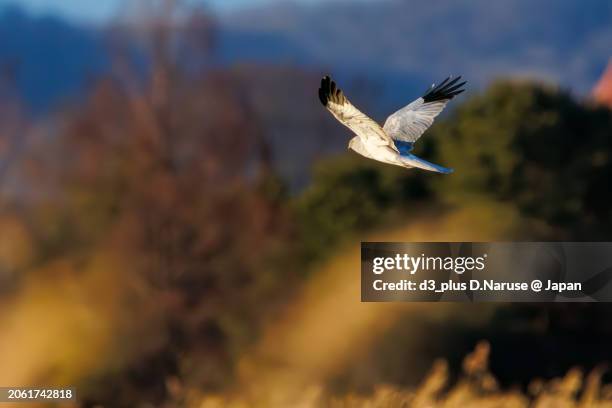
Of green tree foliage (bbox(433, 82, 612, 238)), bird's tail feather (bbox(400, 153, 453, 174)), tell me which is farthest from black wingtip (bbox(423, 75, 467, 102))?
green tree foliage (bbox(433, 82, 612, 238))

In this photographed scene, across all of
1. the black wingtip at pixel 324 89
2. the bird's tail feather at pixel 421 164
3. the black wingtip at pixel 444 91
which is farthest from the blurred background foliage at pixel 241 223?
the bird's tail feather at pixel 421 164

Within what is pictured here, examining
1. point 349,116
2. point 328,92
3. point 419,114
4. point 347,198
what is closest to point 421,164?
point 349,116

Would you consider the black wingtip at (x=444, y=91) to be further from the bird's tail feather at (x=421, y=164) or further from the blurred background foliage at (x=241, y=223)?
the blurred background foliage at (x=241, y=223)

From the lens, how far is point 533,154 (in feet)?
38.0

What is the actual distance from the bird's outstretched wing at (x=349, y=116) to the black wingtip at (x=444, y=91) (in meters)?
0.48

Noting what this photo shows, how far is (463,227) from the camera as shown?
31.6 feet

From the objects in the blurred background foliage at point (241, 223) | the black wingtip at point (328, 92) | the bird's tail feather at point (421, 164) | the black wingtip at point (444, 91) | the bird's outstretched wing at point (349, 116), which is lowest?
the bird's tail feather at point (421, 164)

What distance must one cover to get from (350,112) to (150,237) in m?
8.72

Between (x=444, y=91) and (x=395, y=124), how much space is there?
15.0 inches

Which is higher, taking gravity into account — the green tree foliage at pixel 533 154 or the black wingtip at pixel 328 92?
the green tree foliage at pixel 533 154

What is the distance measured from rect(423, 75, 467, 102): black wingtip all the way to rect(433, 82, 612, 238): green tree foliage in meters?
7.04

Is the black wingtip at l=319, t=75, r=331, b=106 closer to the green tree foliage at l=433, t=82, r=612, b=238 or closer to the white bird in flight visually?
the white bird in flight

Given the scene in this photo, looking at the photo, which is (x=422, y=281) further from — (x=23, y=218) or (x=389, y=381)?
(x=23, y=218)

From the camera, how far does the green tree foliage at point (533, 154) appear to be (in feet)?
35.8
